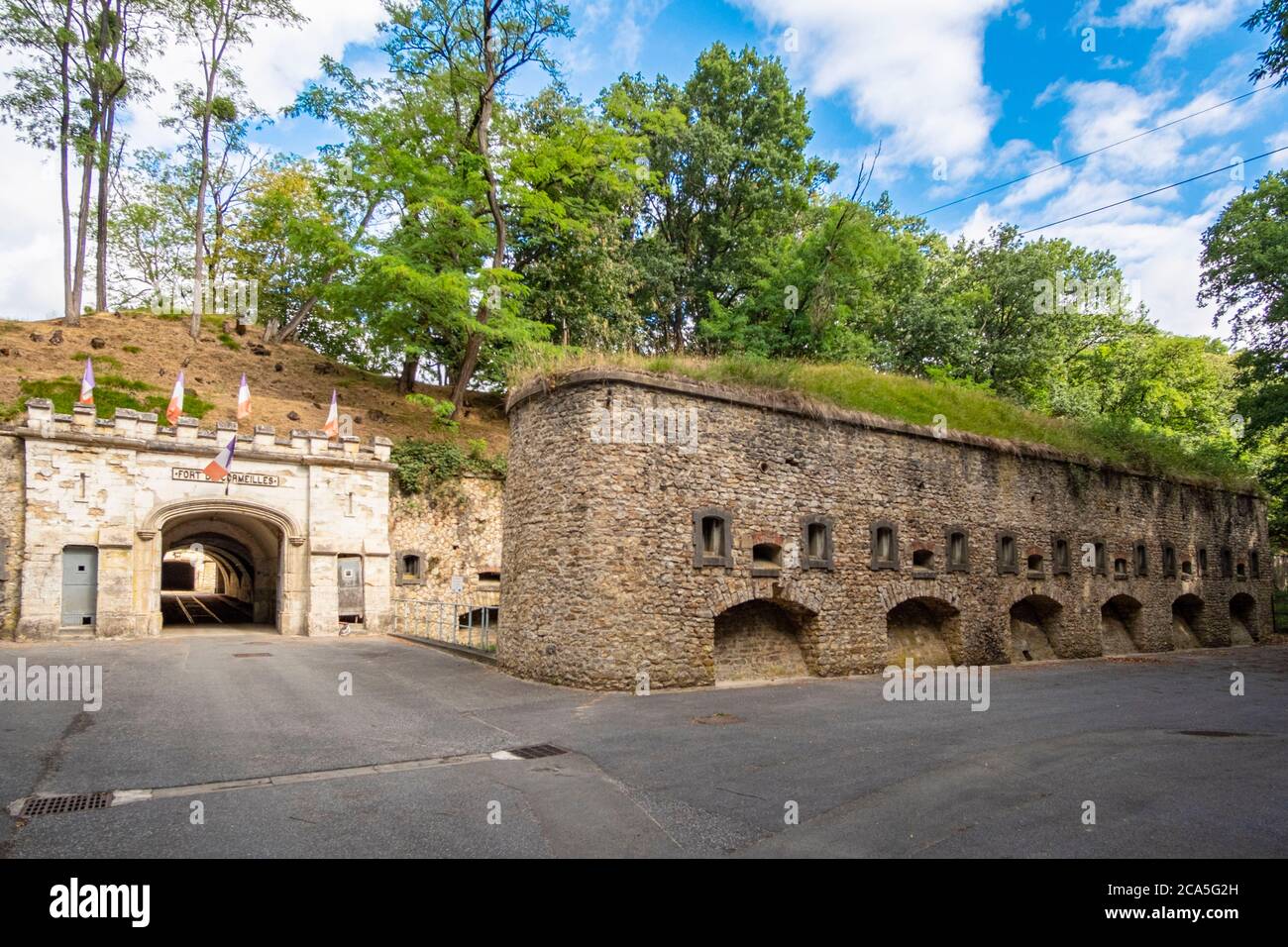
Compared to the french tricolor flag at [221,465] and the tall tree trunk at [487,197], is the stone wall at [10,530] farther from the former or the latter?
the tall tree trunk at [487,197]

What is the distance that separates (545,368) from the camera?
14.2 m

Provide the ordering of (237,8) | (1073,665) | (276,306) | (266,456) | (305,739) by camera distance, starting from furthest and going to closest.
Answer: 1. (276,306)
2. (237,8)
3. (266,456)
4. (1073,665)
5. (305,739)

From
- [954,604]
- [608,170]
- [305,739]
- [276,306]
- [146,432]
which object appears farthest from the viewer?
[276,306]

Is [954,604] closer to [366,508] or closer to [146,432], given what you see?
[366,508]

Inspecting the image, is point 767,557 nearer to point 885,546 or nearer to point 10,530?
point 885,546

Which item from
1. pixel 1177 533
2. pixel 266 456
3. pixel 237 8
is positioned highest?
pixel 237 8

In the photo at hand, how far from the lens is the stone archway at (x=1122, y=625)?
23.5 metres

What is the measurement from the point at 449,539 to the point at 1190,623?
90.3ft

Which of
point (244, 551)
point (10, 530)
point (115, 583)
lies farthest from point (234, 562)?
point (10, 530)

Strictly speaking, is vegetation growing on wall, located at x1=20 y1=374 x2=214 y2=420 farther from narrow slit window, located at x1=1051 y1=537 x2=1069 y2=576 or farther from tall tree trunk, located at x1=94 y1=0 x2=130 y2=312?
narrow slit window, located at x1=1051 y1=537 x2=1069 y2=576

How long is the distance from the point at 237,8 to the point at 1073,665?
42800mm

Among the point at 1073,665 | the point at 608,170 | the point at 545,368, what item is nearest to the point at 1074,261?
the point at 608,170

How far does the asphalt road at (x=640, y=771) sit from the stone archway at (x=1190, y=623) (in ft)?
46.2

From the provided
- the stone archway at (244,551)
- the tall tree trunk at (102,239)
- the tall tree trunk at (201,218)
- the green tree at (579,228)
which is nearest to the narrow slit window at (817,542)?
the stone archway at (244,551)
